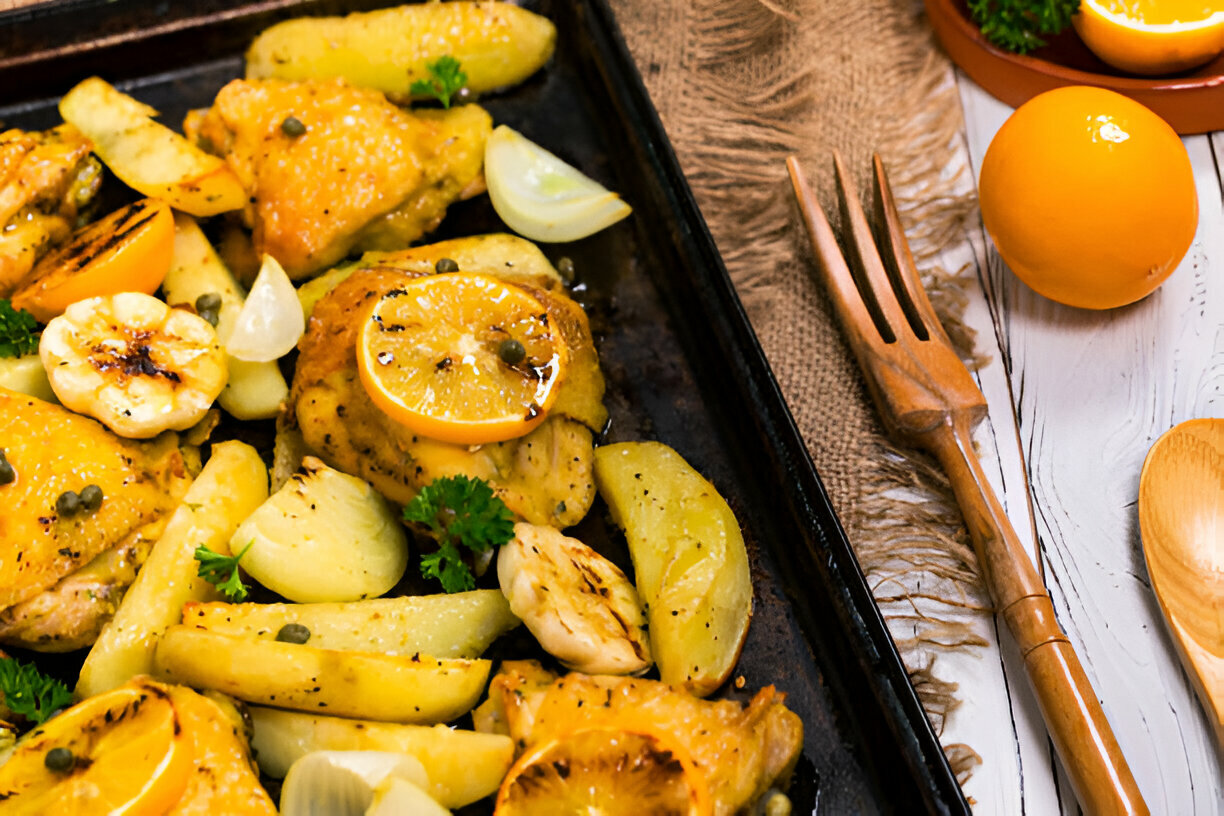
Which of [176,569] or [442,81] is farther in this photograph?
[442,81]

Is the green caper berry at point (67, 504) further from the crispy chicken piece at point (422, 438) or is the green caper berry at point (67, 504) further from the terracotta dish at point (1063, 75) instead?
the terracotta dish at point (1063, 75)

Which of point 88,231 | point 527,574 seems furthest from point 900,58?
point 88,231

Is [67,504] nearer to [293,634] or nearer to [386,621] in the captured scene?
[293,634]

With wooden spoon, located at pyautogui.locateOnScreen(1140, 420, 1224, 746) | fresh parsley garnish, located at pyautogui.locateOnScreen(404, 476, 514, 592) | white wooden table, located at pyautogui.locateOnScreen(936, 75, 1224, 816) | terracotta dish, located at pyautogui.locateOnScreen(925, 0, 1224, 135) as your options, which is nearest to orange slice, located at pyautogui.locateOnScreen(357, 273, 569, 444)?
fresh parsley garnish, located at pyautogui.locateOnScreen(404, 476, 514, 592)

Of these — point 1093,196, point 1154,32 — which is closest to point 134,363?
point 1093,196

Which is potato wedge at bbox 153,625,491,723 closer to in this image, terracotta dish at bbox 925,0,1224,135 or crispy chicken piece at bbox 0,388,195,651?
crispy chicken piece at bbox 0,388,195,651

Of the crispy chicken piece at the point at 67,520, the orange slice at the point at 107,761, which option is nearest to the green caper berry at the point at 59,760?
the orange slice at the point at 107,761

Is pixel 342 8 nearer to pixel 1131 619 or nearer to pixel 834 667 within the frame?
pixel 834 667
